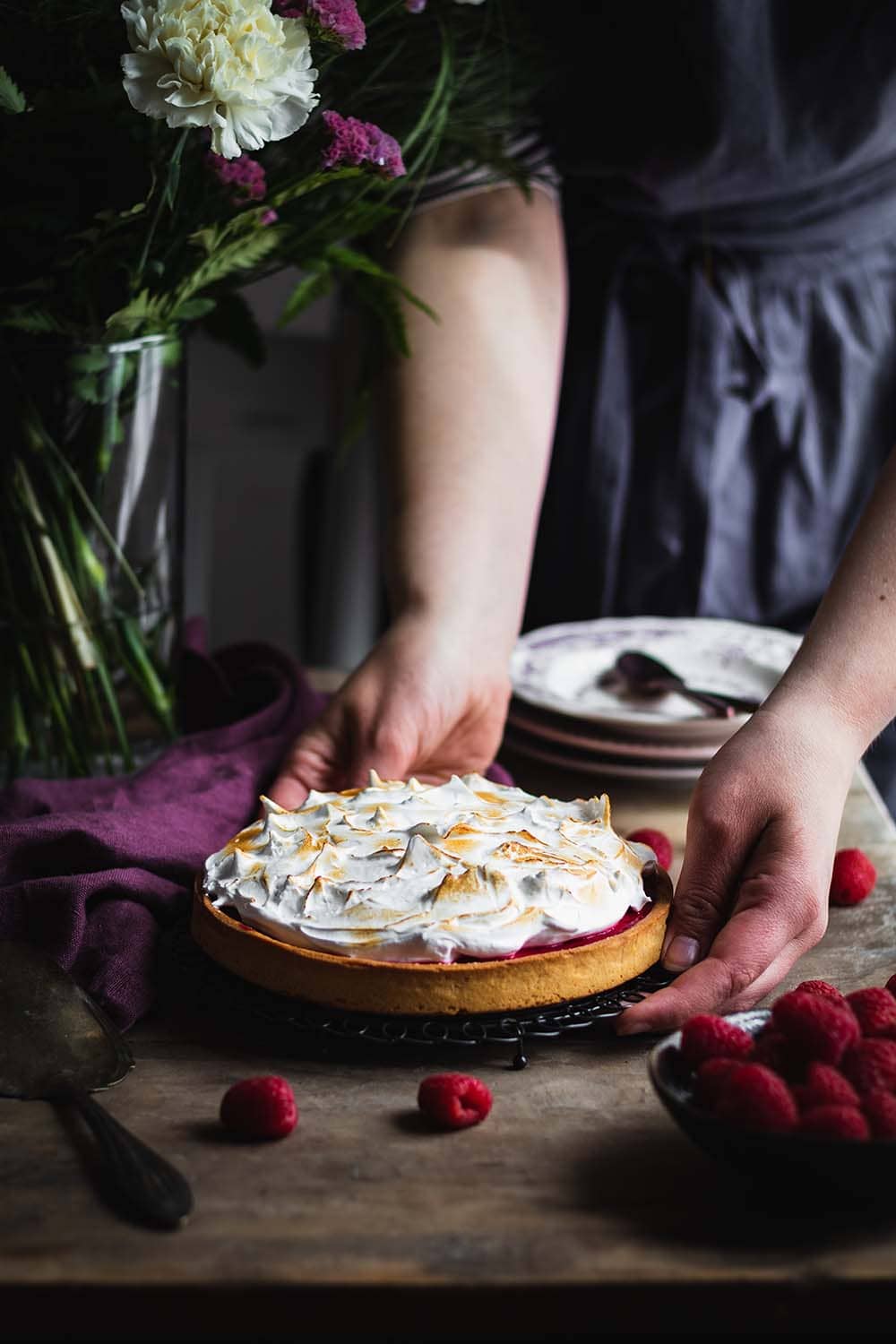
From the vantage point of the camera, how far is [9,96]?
1.01 m

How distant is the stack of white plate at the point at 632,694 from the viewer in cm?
142

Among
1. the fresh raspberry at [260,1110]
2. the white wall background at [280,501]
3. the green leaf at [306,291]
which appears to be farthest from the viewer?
the white wall background at [280,501]

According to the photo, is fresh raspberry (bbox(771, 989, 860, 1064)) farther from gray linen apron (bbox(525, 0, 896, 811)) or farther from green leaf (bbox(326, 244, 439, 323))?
gray linen apron (bbox(525, 0, 896, 811))

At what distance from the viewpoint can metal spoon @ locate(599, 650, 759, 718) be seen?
1.46 meters

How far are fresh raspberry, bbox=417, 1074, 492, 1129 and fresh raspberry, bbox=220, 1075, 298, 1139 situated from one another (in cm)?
8

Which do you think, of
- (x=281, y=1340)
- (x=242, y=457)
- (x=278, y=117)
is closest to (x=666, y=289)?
(x=278, y=117)

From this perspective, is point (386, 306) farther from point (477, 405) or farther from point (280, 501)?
point (280, 501)

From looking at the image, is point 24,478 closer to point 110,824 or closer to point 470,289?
point 110,824

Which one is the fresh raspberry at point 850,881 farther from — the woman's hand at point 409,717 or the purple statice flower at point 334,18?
the purple statice flower at point 334,18

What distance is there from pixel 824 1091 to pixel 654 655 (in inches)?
37.9

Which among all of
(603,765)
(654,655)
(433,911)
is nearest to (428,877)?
(433,911)

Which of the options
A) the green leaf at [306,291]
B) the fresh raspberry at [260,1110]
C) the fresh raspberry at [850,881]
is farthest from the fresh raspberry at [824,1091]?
the green leaf at [306,291]

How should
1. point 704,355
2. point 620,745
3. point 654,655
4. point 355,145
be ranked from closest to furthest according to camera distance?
point 355,145 → point 620,745 → point 654,655 → point 704,355

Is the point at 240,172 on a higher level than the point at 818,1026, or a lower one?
higher
